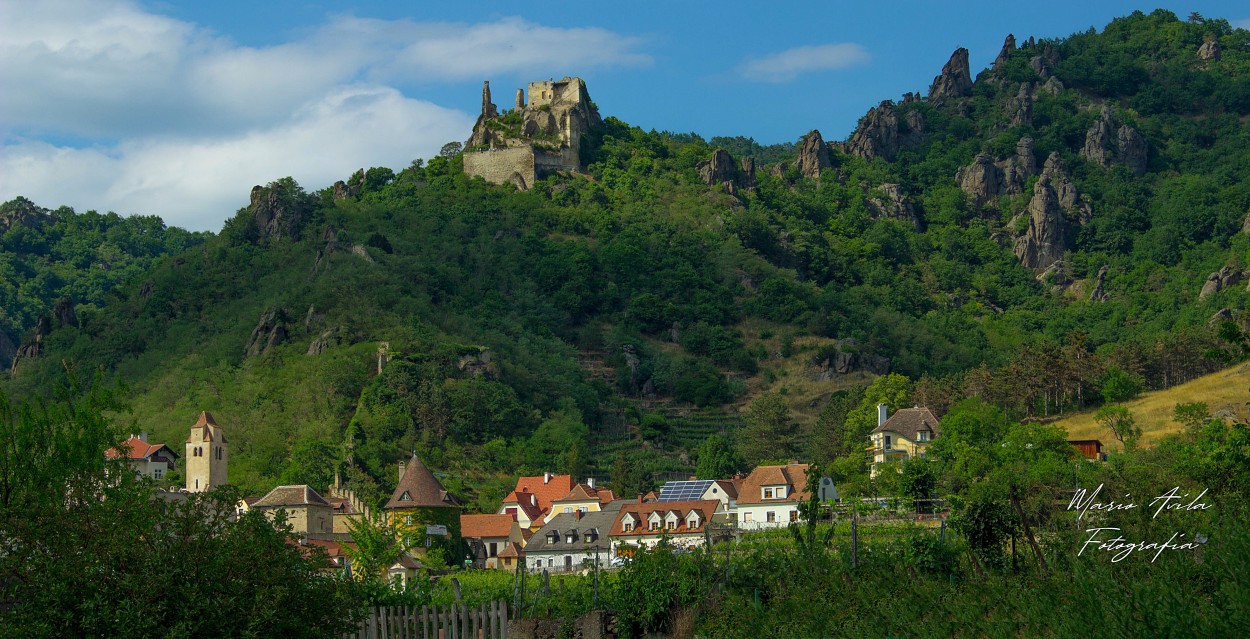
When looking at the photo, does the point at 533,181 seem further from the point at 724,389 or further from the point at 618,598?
the point at 618,598

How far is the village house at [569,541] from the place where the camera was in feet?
195

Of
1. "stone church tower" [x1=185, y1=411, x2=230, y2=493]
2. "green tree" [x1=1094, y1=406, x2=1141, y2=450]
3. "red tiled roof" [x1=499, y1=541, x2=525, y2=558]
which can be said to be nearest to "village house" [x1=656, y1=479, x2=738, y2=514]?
"red tiled roof" [x1=499, y1=541, x2=525, y2=558]

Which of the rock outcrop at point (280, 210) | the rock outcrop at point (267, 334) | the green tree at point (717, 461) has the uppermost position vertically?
the rock outcrop at point (280, 210)

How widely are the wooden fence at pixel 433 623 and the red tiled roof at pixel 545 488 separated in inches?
2227

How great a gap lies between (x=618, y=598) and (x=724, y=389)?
310 ft

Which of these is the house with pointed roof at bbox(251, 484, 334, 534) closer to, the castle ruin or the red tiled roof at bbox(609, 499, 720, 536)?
the red tiled roof at bbox(609, 499, 720, 536)

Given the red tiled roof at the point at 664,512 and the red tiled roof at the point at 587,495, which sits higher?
the red tiled roof at the point at 587,495

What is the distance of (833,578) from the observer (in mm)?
24125

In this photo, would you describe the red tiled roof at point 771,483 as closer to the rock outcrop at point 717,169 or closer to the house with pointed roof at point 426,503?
the house with pointed roof at point 426,503

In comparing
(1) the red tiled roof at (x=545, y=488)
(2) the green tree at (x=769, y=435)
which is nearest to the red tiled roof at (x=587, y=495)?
(1) the red tiled roof at (x=545, y=488)

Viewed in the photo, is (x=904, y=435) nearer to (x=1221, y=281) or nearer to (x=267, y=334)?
(x=267, y=334)

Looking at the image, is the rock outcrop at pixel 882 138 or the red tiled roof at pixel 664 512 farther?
the rock outcrop at pixel 882 138

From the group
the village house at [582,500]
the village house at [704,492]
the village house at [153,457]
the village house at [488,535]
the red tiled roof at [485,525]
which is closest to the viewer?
the village house at [488,535]

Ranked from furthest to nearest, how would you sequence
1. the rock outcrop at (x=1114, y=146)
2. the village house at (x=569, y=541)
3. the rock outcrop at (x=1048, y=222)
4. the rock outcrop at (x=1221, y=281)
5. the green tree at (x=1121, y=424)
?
the rock outcrop at (x=1114, y=146)
the rock outcrop at (x=1048, y=222)
the rock outcrop at (x=1221, y=281)
the green tree at (x=1121, y=424)
the village house at (x=569, y=541)
